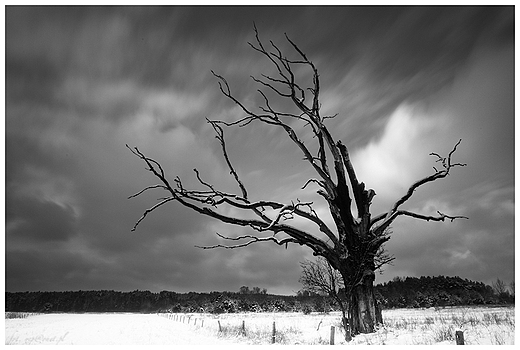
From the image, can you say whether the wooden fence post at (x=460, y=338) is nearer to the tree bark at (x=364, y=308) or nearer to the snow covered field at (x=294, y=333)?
the snow covered field at (x=294, y=333)

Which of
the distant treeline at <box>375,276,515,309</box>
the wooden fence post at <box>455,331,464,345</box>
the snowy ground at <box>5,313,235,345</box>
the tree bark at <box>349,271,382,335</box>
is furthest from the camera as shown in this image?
the distant treeline at <box>375,276,515,309</box>

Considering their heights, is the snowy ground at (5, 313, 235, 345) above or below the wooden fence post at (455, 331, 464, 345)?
below

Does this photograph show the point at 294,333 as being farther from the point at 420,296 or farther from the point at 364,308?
the point at 420,296

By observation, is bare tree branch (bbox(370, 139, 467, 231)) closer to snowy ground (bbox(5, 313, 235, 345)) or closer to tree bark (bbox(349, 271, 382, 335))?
tree bark (bbox(349, 271, 382, 335))

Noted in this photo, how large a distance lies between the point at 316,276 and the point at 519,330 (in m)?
7.65

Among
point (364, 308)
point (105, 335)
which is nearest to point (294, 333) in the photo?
point (364, 308)

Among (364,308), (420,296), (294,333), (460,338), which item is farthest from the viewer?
(420,296)

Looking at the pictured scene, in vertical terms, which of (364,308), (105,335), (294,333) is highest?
(364,308)

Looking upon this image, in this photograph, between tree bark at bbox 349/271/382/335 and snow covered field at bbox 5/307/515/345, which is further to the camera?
tree bark at bbox 349/271/382/335

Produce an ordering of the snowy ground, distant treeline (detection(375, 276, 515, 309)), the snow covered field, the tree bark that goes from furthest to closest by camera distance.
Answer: distant treeline (detection(375, 276, 515, 309))
the snowy ground
the tree bark
the snow covered field

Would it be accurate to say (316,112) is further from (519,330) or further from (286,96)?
(519,330)

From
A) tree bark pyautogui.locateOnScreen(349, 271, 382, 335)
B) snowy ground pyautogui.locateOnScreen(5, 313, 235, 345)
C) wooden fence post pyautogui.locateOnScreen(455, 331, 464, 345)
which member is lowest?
snowy ground pyautogui.locateOnScreen(5, 313, 235, 345)

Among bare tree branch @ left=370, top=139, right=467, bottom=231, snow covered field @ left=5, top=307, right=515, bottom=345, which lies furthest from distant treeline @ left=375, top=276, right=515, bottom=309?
bare tree branch @ left=370, top=139, right=467, bottom=231

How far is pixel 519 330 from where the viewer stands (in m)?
10.3
